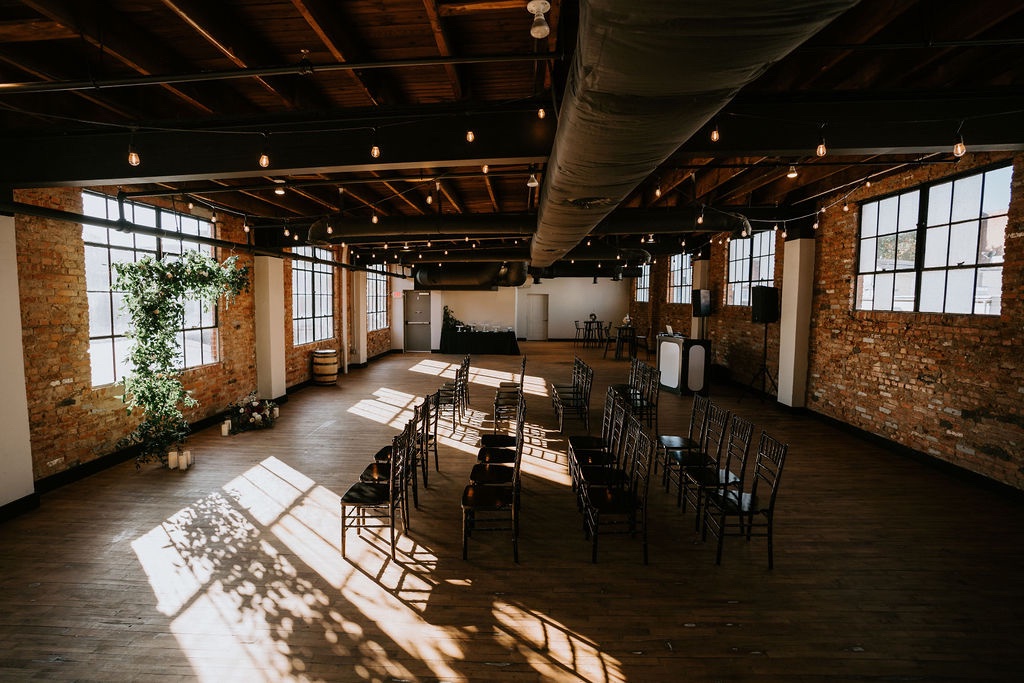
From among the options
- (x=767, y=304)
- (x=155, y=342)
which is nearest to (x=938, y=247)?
(x=767, y=304)

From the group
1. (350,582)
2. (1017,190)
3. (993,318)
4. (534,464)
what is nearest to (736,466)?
(534,464)

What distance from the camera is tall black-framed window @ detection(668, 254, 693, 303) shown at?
14539 millimetres

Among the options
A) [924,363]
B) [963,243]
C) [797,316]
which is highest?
[963,243]

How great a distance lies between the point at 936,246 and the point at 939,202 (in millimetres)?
557

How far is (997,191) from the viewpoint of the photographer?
17.8 feet

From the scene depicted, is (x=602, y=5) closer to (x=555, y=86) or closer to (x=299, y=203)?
(x=555, y=86)

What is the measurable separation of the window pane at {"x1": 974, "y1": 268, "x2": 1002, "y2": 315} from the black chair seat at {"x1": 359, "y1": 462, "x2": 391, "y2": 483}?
22.0ft

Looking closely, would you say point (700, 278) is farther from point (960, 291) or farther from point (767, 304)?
point (960, 291)

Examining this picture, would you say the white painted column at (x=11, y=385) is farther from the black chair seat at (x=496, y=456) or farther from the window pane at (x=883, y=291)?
the window pane at (x=883, y=291)

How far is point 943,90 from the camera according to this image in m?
3.97

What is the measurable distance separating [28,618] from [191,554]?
0.99 metres

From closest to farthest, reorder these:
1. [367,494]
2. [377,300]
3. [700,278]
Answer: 1. [367,494]
2. [700,278]
3. [377,300]

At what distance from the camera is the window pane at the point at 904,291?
659 centimetres

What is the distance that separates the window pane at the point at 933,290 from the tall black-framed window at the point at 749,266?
3558 millimetres
